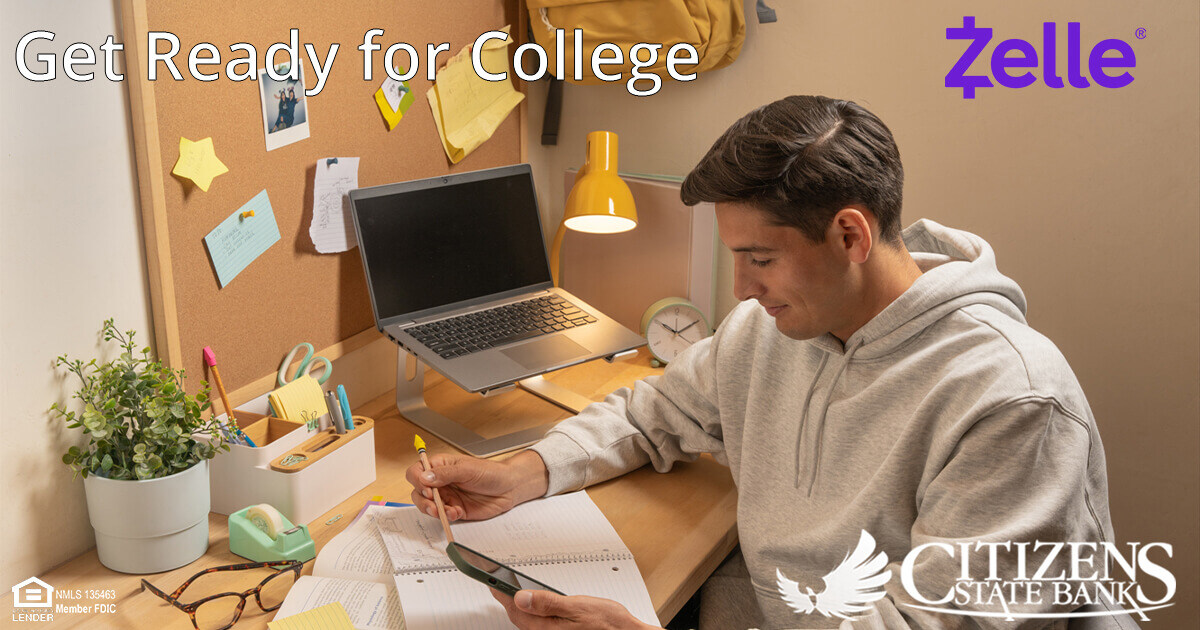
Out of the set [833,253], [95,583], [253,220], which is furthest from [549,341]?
[95,583]

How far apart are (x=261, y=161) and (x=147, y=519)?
51cm

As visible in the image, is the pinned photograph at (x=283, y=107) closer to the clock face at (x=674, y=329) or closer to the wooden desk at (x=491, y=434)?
the wooden desk at (x=491, y=434)

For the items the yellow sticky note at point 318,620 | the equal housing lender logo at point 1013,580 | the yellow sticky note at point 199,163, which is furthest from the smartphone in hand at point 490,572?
the yellow sticky note at point 199,163

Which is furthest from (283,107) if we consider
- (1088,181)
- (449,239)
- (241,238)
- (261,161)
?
(1088,181)

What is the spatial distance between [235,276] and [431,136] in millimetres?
490

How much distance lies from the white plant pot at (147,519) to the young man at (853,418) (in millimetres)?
265

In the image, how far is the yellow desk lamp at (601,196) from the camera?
1.68m

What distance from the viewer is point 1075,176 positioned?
1.57m

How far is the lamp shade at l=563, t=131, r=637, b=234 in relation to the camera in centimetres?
168

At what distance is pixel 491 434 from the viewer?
151 cm

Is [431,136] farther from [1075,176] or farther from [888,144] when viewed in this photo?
[1075,176]

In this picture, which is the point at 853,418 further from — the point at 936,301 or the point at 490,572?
the point at 490,572

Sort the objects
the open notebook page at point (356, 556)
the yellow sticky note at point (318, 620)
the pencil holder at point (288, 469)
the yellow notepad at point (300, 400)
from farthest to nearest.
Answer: the yellow notepad at point (300, 400) < the pencil holder at point (288, 469) < the open notebook page at point (356, 556) < the yellow sticky note at point (318, 620)

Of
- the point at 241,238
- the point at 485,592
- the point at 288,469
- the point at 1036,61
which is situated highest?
the point at 1036,61
